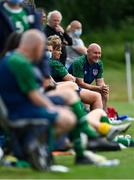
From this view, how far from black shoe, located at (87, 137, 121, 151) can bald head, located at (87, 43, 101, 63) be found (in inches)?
140

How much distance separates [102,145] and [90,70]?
15.3 ft

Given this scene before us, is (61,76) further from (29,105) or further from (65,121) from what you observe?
(65,121)

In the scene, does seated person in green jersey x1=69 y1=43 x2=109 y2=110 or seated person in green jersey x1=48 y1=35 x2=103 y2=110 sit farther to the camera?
seated person in green jersey x1=69 y1=43 x2=109 y2=110

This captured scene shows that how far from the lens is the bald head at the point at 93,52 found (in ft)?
51.4

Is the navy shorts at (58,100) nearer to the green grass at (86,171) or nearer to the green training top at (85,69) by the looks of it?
the green grass at (86,171)

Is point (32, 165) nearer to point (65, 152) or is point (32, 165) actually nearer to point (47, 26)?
point (65, 152)

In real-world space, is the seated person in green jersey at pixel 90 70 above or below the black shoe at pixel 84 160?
above

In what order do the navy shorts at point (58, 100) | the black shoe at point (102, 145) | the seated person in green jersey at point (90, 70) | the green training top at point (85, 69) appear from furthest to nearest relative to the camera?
the green training top at point (85, 69)
the seated person in green jersey at point (90, 70)
the black shoe at point (102, 145)
the navy shorts at point (58, 100)

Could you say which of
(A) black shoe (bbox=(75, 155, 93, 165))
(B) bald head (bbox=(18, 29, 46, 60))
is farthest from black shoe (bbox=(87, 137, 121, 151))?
(B) bald head (bbox=(18, 29, 46, 60))

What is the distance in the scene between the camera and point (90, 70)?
647 inches

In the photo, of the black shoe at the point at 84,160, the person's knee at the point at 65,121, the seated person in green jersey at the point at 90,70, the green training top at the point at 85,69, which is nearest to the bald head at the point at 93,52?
the seated person in green jersey at the point at 90,70

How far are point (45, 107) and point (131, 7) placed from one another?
137ft

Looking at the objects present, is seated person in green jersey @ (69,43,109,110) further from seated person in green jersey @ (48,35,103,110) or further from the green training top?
seated person in green jersey @ (48,35,103,110)

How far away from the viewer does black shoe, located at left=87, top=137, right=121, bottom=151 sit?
11.5m
